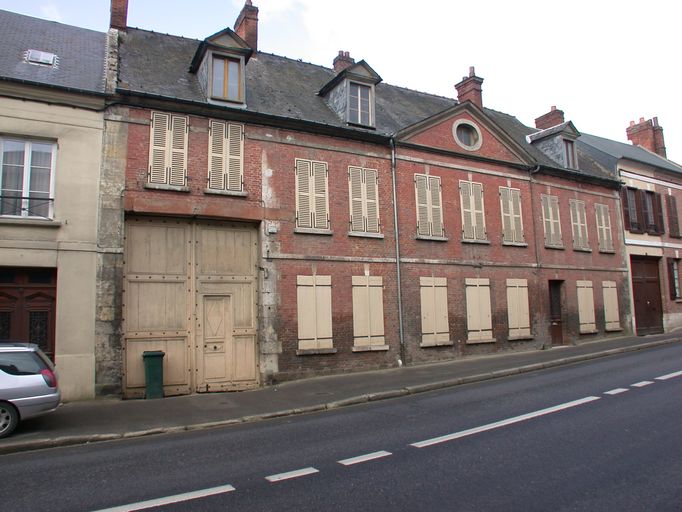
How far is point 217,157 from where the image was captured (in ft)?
42.8

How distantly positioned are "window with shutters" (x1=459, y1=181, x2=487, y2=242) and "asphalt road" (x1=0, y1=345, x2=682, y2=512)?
336 inches

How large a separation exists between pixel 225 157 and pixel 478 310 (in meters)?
9.34

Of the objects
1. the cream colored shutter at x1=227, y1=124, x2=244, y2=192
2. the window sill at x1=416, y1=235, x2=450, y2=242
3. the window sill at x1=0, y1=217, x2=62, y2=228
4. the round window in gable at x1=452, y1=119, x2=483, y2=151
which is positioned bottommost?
the window sill at x1=0, y1=217, x2=62, y2=228

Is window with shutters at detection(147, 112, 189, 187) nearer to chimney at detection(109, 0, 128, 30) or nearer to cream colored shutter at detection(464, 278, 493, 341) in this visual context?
chimney at detection(109, 0, 128, 30)

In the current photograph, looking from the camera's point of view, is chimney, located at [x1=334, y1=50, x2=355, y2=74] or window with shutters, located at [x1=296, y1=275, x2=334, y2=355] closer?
window with shutters, located at [x1=296, y1=275, x2=334, y2=355]

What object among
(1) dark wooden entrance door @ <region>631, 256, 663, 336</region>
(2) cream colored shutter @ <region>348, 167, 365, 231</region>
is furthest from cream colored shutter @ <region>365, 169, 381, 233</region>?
(1) dark wooden entrance door @ <region>631, 256, 663, 336</region>

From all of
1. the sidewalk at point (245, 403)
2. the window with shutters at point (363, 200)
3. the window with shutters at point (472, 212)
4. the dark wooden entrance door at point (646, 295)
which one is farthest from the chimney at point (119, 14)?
the dark wooden entrance door at point (646, 295)

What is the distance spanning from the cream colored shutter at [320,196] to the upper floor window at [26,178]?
250 inches

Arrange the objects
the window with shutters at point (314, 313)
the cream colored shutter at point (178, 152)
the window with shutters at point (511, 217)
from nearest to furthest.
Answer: the cream colored shutter at point (178, 152) < the window with shutters at point (314, 313) < the window with shutters at point (511, 217)

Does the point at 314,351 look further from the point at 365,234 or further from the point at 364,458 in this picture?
the point at 364,458

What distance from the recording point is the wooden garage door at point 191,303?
12.0m

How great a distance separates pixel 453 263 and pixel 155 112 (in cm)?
977

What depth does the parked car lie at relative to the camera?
770cm

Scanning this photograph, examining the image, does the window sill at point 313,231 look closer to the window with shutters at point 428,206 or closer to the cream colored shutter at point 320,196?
the cream colored shutter at point 320,196
